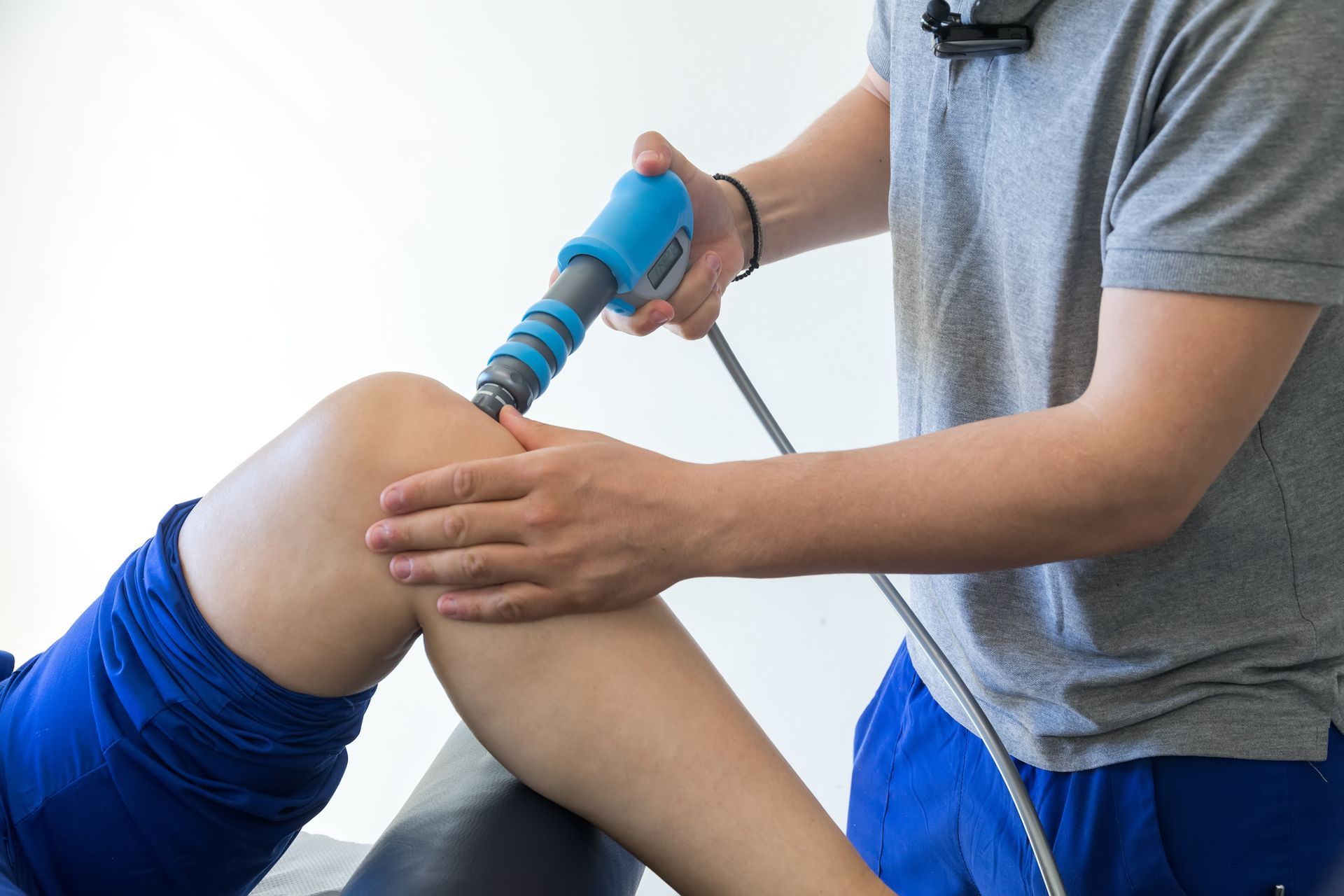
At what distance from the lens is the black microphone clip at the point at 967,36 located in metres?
0.76

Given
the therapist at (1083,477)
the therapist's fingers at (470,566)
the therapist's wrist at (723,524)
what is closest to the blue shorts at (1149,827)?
the therapist at (1083,477)

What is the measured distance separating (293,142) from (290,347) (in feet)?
1.24

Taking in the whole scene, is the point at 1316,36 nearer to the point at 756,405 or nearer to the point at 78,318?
the point at 756,405

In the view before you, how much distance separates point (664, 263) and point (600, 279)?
0.10 metres

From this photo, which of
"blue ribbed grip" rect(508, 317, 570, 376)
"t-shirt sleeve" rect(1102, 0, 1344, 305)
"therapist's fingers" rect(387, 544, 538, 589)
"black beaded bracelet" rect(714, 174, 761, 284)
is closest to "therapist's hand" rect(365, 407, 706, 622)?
"therapist's fingers" rect(387, 544, 538, 589)

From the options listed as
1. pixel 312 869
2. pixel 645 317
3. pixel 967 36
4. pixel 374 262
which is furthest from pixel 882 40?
pixel 374 262

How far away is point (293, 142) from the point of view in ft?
6.63

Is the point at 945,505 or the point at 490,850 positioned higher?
the point at 945,505

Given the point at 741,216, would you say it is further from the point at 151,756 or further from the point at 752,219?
the point at 151,756

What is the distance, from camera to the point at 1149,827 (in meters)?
0.82

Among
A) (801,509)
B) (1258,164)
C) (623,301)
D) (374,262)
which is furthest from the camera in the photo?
(374,262)

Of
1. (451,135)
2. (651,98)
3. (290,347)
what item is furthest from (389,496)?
(290,347)

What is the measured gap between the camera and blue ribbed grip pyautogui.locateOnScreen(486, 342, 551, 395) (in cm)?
77

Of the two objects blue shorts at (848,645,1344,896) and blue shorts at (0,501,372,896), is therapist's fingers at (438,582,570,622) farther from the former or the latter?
blue shorts at (848,645,1344,896)
